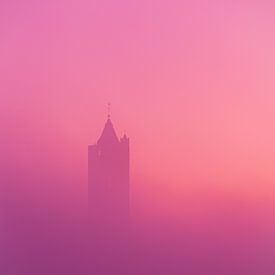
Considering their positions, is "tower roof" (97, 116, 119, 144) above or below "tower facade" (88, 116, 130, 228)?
above

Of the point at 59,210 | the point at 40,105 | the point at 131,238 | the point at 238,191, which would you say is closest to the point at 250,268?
the point at 238,191

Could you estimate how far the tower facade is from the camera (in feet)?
13.4

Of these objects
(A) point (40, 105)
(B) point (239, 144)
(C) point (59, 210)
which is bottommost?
(C) point (59, 210)

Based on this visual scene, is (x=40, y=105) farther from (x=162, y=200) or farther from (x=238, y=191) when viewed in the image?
(x=238, y=191)

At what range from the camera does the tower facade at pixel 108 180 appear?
13.4 feet

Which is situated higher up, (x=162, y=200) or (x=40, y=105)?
(x=40, y=105)

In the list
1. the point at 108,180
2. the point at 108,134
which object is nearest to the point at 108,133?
the point at 108,134

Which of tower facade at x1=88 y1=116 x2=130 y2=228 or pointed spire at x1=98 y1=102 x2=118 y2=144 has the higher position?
pointed spire at x1=98 y1=102 x2=118 y2=144

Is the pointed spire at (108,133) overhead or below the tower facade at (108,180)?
overhead

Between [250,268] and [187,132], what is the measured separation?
108 cm

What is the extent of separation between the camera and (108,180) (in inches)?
162

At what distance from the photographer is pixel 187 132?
4.21 meters

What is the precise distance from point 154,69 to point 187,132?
519mm

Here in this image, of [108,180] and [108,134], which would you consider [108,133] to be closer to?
[108,134]
